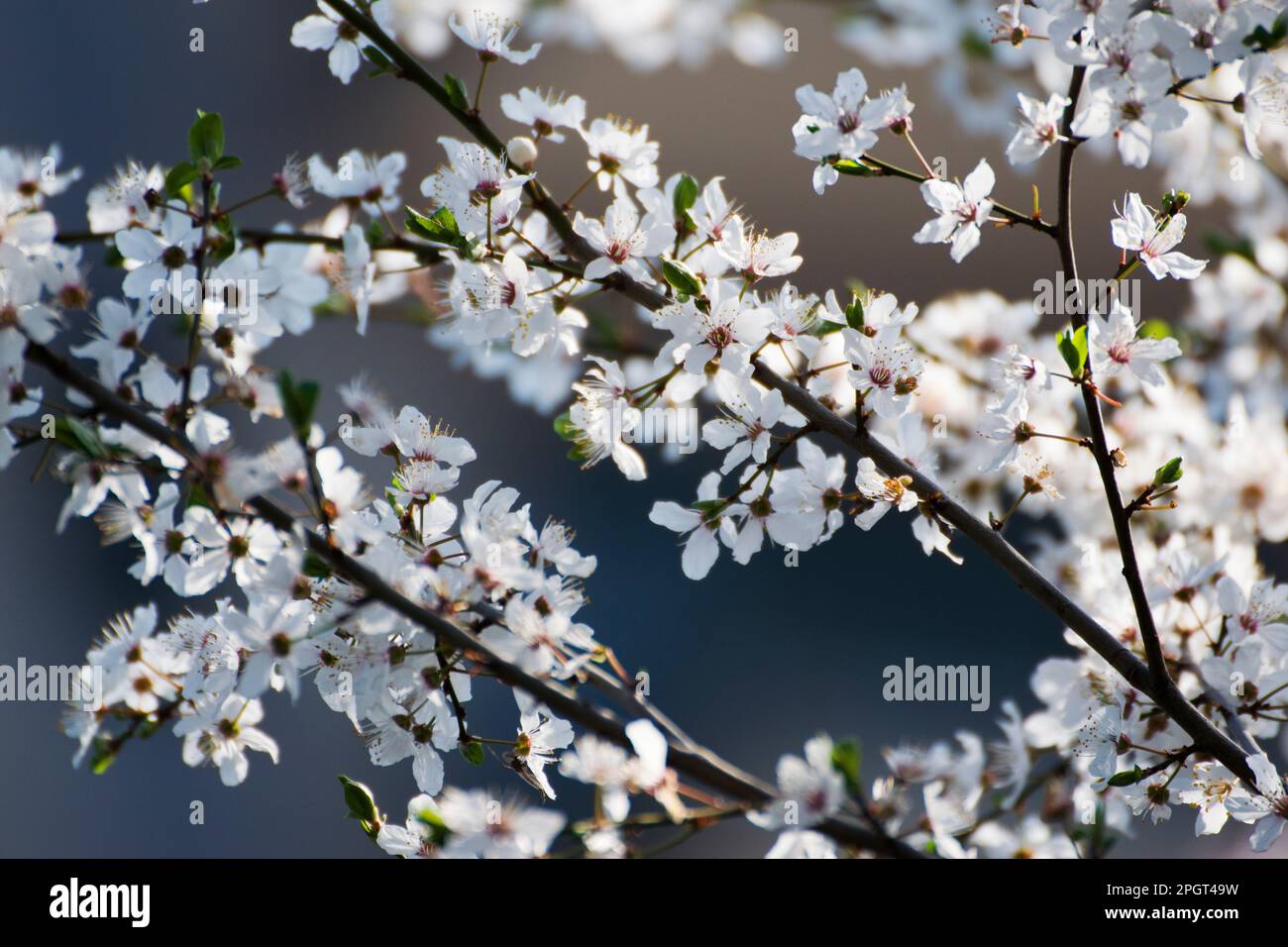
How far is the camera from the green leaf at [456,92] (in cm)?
92

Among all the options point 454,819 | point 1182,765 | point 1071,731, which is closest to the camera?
point 454,819

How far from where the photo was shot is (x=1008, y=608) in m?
3.34

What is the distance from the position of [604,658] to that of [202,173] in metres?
0.53

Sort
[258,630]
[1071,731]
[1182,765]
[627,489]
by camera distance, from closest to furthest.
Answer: [258,630]
[1182,765]
[1071,731]
[627,489]

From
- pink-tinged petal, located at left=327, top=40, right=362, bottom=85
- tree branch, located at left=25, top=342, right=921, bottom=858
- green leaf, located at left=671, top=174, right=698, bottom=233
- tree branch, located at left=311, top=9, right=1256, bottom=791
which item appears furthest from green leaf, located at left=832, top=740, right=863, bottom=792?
pink-tinged petal, located at left=327, top=40, right=362, bottom=85

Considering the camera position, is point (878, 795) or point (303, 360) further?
point (303, 360)

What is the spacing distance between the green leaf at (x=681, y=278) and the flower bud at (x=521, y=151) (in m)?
0.19

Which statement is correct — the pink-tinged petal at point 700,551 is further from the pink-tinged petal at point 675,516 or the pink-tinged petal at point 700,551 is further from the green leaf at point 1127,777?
the green leaf at point 1127,777

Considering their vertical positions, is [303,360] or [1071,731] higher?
[303,360]

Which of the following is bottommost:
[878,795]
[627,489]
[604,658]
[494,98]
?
[878,795]

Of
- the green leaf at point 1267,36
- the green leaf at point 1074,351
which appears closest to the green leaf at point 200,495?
the green leaf at point 1074,351

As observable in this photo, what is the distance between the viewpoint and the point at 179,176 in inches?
35.0

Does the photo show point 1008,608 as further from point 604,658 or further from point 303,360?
point 604,658
